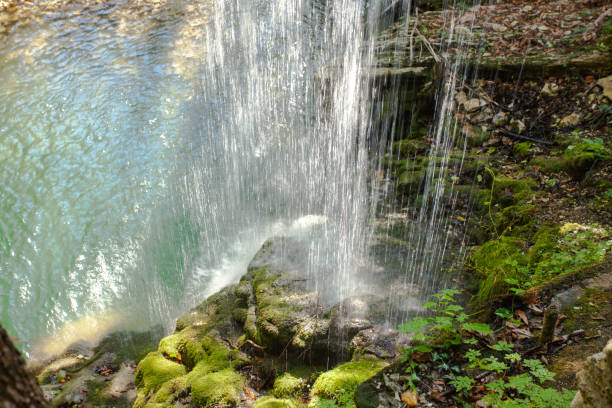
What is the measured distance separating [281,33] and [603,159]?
9.26 m

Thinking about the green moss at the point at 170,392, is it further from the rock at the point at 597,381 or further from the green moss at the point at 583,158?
the green moss at the point at 583,158

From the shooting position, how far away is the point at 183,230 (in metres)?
6.09

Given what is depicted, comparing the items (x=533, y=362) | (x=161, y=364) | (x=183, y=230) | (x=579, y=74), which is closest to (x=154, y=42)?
(x=183, y=230)

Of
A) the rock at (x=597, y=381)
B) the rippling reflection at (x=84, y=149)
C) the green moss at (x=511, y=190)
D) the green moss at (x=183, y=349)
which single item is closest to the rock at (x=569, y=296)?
the rock at (x=597, y=381)

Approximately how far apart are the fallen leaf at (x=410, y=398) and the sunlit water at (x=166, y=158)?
1823mm

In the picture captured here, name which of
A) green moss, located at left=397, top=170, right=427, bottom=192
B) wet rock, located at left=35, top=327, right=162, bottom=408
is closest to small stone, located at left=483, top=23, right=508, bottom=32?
green moss, located at left=397, top=170, right=427, bottom=192

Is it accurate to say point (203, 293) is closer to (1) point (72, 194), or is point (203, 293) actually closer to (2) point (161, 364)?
(2) point (161, 364)

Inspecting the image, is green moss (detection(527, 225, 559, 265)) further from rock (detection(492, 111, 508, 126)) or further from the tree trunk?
the tree trunk

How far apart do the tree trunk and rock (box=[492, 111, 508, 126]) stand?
5950mm

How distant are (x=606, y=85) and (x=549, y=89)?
679mm

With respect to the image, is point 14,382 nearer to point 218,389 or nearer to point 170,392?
point 218,389

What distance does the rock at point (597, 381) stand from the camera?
1235 mm

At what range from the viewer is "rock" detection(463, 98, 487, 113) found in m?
5.58

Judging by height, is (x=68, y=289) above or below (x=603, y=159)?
below
